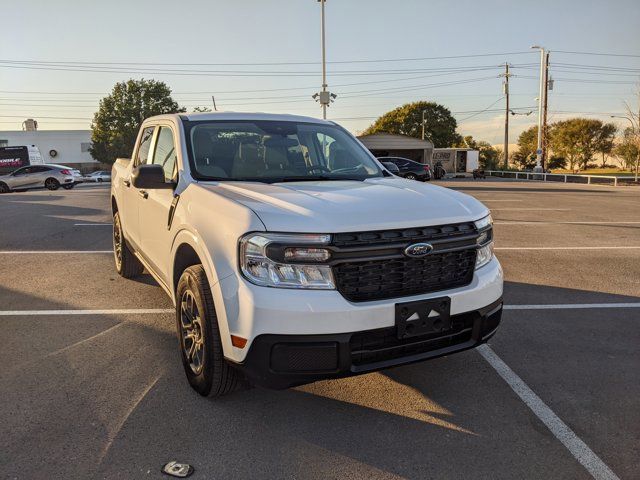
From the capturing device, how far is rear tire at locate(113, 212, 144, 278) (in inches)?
222

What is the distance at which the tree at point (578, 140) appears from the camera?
6581 centimetres

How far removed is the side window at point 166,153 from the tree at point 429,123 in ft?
248

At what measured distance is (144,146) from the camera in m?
4.95

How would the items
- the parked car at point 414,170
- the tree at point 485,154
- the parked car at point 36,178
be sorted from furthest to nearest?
1. the tree at point 485,154
2. the parked car at point 36,178
3. the parked car at point 414,170

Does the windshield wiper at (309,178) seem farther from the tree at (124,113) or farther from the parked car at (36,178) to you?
the tree at (124,113)

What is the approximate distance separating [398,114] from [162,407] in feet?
265

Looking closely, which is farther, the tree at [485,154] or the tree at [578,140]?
the tree at [578,140]

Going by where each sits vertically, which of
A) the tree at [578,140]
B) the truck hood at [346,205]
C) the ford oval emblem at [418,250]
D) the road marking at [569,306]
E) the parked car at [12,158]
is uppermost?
the tree at [578,140]

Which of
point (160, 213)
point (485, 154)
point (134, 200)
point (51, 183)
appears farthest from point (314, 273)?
point (485, 154)

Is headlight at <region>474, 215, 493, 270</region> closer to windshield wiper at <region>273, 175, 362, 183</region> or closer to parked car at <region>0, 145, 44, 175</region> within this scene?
windshield wiper at <region>273, 175, 362, 183</region>

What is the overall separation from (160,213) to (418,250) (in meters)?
2.15

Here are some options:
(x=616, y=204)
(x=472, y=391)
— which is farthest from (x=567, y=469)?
(x=616, y=204)

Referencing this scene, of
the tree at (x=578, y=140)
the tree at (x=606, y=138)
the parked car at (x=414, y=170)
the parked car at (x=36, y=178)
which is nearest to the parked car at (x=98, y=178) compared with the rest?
the parked car at (x=36, y=178)

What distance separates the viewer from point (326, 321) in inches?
96.4
